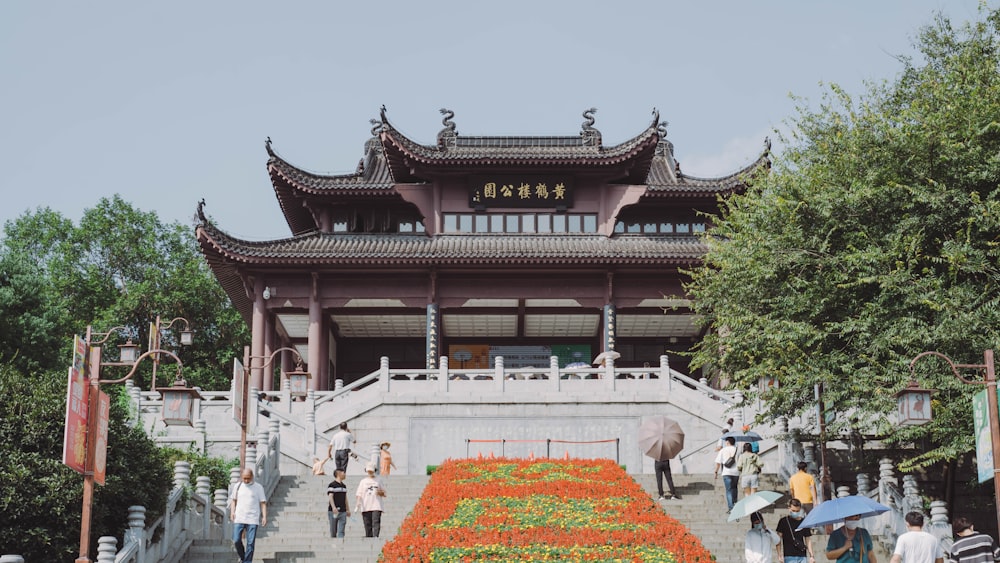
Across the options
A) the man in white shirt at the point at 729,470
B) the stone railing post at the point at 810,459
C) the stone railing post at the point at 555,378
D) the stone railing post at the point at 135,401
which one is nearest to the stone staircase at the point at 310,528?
the stone railing post at the point at 555,378

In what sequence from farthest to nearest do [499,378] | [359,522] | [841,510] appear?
[499,378] < [359,522] < [841,510]

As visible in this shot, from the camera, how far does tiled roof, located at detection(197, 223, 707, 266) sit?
1276 inches

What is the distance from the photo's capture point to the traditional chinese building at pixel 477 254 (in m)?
32.9

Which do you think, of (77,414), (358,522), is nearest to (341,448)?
(358,522)

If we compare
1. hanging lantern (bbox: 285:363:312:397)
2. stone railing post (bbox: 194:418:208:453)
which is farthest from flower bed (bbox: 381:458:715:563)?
stone railing post (bbox: 194:418:208:453)

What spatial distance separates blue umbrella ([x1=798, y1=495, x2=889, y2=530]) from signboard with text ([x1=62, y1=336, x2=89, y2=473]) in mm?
8015

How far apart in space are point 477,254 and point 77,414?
66.6 feet

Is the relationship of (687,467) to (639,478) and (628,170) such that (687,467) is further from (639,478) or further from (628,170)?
(628,170)

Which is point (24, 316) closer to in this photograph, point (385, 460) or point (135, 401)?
point (135, 401)

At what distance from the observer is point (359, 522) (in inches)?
752

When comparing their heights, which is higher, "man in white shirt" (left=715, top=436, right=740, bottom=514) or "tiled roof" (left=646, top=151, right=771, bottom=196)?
"tiled roof" (left=646, top=151, right=771, bottom=196)

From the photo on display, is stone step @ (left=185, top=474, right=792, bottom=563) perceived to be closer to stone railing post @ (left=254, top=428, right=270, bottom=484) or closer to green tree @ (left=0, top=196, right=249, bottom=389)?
stone railing post @ (left=254, top=428, right=270, bottom=484)

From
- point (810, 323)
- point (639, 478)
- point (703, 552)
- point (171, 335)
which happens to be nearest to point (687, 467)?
point (639, 478)

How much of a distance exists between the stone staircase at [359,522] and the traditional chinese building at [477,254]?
9863 millimetres
